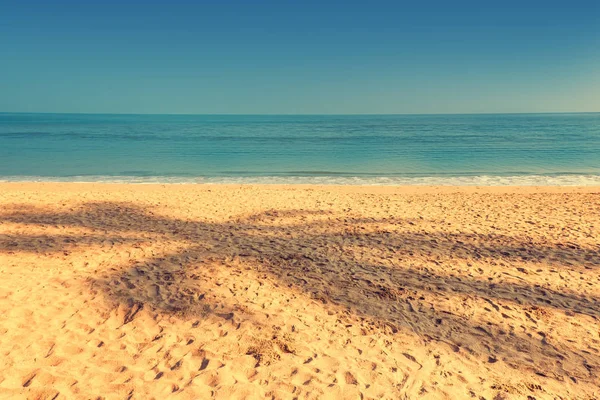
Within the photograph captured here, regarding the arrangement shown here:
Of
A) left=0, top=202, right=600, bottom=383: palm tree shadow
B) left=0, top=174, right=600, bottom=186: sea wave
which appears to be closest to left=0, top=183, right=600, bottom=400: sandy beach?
left=0, top=202, right=600, bottom=383: palm tree shadow

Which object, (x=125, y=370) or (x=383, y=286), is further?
(x=383, y=286)

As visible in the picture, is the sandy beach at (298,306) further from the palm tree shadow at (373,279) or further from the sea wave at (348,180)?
the sea wave at (348,180)

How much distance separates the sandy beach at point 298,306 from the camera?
175 inches

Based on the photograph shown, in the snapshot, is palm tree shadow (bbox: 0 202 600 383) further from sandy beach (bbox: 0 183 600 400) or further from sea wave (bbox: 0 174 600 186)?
sea wave (bbox: 0 174 600 186)

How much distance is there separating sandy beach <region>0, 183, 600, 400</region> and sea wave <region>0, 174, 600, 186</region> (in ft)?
33.7

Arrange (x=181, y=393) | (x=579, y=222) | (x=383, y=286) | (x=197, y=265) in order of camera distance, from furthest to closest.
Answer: (x=579, y=222) → (x=197, y=265) → (x=383, y=286) → (x=181, y=393)

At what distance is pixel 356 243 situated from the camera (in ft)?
30.8

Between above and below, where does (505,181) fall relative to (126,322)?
below

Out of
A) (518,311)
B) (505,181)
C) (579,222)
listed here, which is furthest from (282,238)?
(505,181)

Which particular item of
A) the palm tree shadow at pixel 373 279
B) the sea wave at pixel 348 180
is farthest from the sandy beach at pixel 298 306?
the sea wave at pixel 348 180

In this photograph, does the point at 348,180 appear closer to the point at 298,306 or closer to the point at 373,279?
the point at 373,279

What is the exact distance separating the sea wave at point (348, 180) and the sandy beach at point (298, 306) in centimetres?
1026

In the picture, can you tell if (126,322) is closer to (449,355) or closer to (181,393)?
(181,393)

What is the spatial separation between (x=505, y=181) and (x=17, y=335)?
2252cm
